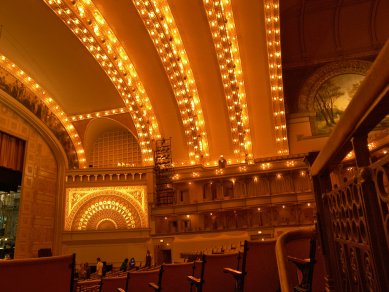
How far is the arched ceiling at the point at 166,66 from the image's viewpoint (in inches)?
693

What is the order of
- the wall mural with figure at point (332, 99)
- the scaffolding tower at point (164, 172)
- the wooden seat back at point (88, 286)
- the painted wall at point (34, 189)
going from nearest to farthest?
the wooden seat back at point (88, 286) < the painted wall at point (34, 189) < the scaffolding tower at point (164, 172) < the wall mural with figure at point (332, 99)

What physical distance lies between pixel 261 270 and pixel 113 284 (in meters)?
2.76

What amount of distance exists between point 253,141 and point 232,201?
4.27m

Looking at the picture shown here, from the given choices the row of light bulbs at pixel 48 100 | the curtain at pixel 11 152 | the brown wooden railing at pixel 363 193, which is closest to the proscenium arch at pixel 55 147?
the curtain at pixel 11 152

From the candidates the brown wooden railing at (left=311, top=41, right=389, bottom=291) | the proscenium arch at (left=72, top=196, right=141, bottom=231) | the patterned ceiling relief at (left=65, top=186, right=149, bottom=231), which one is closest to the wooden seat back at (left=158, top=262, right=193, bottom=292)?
the brown wooden railing at (left=311, top=41, right=389, bottom=291)

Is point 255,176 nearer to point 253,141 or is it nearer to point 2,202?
point 253,141

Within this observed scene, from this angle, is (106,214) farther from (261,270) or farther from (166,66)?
(261,270)

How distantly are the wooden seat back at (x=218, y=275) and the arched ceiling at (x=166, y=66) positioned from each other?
14.9m

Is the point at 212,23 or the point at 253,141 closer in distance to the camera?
the point at 212,23

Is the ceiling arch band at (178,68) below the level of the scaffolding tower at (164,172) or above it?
above

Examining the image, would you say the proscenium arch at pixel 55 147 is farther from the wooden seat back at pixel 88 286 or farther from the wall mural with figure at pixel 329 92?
the wall mural with figure at pixel 329 92

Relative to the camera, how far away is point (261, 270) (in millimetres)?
4695

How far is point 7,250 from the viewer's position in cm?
2211

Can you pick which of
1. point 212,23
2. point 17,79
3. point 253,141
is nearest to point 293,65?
point 253,141
